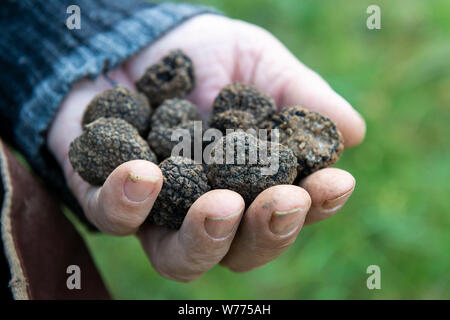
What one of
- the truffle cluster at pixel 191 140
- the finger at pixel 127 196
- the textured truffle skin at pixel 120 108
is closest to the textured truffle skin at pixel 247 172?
the truffle cluster at pixel 191 140

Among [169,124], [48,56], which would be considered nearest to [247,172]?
[169,124]

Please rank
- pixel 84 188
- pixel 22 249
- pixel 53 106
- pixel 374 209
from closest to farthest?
pixel 22 249, pixel 84 188, pixel 53 106, pixel 374 209

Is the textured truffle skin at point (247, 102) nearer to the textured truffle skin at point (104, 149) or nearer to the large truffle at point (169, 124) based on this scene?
the large truffle at point (169, 124)

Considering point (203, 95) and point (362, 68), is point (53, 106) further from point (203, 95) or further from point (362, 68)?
point (362, 68)

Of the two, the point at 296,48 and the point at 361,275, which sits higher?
the point at 296,48

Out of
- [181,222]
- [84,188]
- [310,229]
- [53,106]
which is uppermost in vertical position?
[53,106]

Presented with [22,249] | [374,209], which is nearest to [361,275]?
[374,209]
